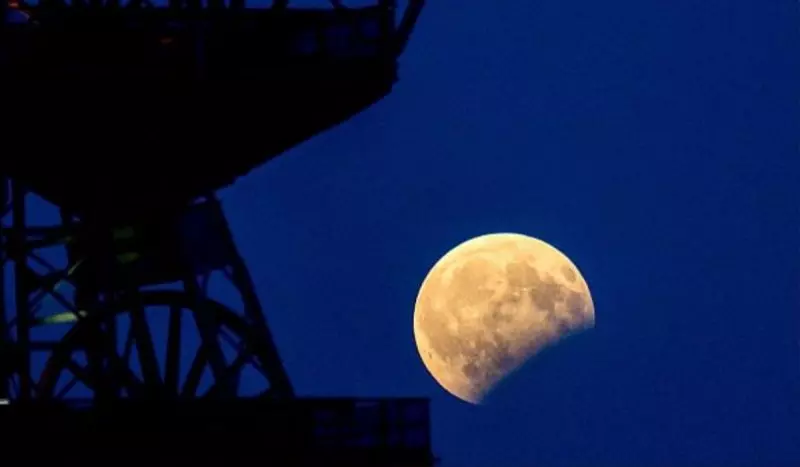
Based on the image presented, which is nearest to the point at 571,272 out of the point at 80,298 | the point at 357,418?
the point at 80,298

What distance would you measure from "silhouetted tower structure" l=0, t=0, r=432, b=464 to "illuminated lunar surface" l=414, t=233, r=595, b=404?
31.8 metres

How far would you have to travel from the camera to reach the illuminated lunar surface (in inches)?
3263

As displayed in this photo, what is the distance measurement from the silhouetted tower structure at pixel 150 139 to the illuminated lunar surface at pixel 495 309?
104 ft

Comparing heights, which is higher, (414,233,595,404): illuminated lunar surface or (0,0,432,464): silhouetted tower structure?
(0,0,432,464): silhouetted tower structure

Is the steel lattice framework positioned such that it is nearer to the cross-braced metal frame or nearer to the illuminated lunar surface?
the cross-braced metal frame

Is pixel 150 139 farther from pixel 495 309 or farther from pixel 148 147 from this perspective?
pixel 495 309

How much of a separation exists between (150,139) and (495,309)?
127ft

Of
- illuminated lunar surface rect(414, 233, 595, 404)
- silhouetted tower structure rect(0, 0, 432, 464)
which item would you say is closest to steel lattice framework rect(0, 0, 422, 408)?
silhouetted tower structure rect(0, 0, 432, 464)

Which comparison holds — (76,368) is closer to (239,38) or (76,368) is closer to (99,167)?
(99,167)

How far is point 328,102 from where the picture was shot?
152 ft

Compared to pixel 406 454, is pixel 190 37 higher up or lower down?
higher up

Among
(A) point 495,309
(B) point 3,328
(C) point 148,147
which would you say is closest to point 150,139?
(C) point 148,147

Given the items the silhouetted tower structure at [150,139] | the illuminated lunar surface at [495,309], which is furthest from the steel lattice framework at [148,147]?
the illuminated lunar surface at [495,309]

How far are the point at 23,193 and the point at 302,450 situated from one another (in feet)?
40.8
